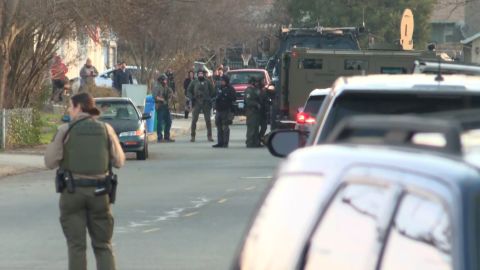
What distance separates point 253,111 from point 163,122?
3.81 meters

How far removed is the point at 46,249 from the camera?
1338cm

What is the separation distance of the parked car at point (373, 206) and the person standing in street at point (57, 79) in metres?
30.1

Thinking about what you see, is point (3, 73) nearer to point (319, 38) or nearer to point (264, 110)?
point (264, 110)

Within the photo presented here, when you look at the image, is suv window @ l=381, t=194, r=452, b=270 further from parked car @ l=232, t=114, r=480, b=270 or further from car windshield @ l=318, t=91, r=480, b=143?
car windshield @ l=318, t=91, r=480, b=143

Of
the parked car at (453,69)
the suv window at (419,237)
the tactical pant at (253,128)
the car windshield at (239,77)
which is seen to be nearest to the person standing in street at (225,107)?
the tactical pant at (253,128)

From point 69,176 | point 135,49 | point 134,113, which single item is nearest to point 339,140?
point 69,176

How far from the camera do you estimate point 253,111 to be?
31094 mm

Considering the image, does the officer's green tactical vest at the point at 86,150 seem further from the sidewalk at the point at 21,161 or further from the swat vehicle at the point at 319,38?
the swat vehicle at the point at 319,38

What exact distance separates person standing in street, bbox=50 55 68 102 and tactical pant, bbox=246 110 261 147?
231 inches

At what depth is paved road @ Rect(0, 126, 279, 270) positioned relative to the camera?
1275 centimetres

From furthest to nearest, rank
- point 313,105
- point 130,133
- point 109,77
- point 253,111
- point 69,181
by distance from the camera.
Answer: point 109,77, point 253,111, point 130,133, point 313,105, point 69,181

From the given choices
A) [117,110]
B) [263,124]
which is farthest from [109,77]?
[117,110]

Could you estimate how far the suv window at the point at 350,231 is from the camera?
3768mm

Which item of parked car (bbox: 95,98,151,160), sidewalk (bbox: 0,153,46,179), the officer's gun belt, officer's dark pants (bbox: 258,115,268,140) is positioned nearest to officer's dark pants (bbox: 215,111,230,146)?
officer's dark pants (bbox: 258,115,268,140)
